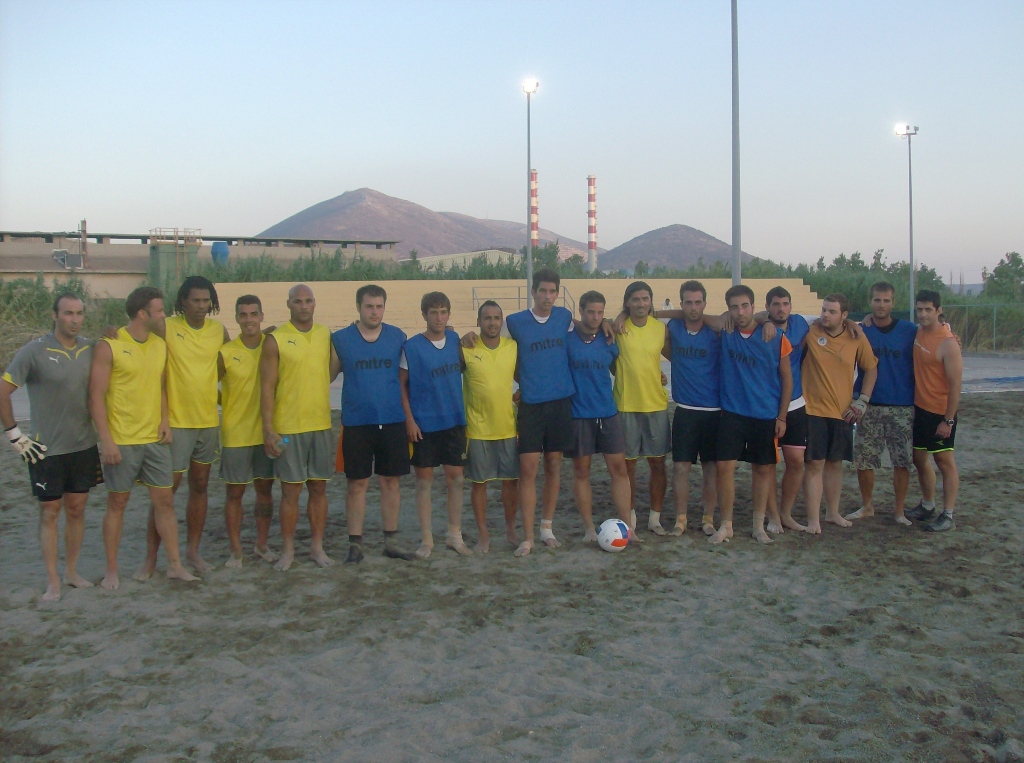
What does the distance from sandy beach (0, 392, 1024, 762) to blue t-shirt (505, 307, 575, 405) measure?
→ 4.04 feet

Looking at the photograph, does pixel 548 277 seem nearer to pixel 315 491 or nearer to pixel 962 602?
pixel 315 491

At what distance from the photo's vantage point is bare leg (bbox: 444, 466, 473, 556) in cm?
633

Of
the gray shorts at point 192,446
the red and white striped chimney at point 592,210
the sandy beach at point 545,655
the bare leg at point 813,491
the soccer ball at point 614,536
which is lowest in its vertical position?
the sandy beach at point 545,655

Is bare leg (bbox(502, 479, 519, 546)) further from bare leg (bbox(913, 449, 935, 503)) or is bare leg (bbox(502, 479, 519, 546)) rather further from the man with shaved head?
bare leg (bbox(913, 449, 935, 503))

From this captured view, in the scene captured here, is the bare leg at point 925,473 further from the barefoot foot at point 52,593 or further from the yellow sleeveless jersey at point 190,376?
the barefoot foot at point 52,593

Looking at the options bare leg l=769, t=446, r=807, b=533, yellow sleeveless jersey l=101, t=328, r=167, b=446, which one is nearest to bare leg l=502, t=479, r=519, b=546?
bare leg l=769, t=446, r=807, b=533

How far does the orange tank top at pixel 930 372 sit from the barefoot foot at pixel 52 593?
6607 millimetres

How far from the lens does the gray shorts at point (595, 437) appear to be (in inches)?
254

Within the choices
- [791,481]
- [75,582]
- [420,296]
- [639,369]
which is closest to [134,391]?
[75,582]

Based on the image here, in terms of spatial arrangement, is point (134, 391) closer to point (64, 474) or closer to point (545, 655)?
point (64, 474)

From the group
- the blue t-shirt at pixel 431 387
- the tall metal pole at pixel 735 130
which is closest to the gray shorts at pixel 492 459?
the blue t-shirt at pixel 431 387

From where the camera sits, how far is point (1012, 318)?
104 ft

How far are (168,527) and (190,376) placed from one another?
104cm

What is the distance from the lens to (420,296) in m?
37.2
